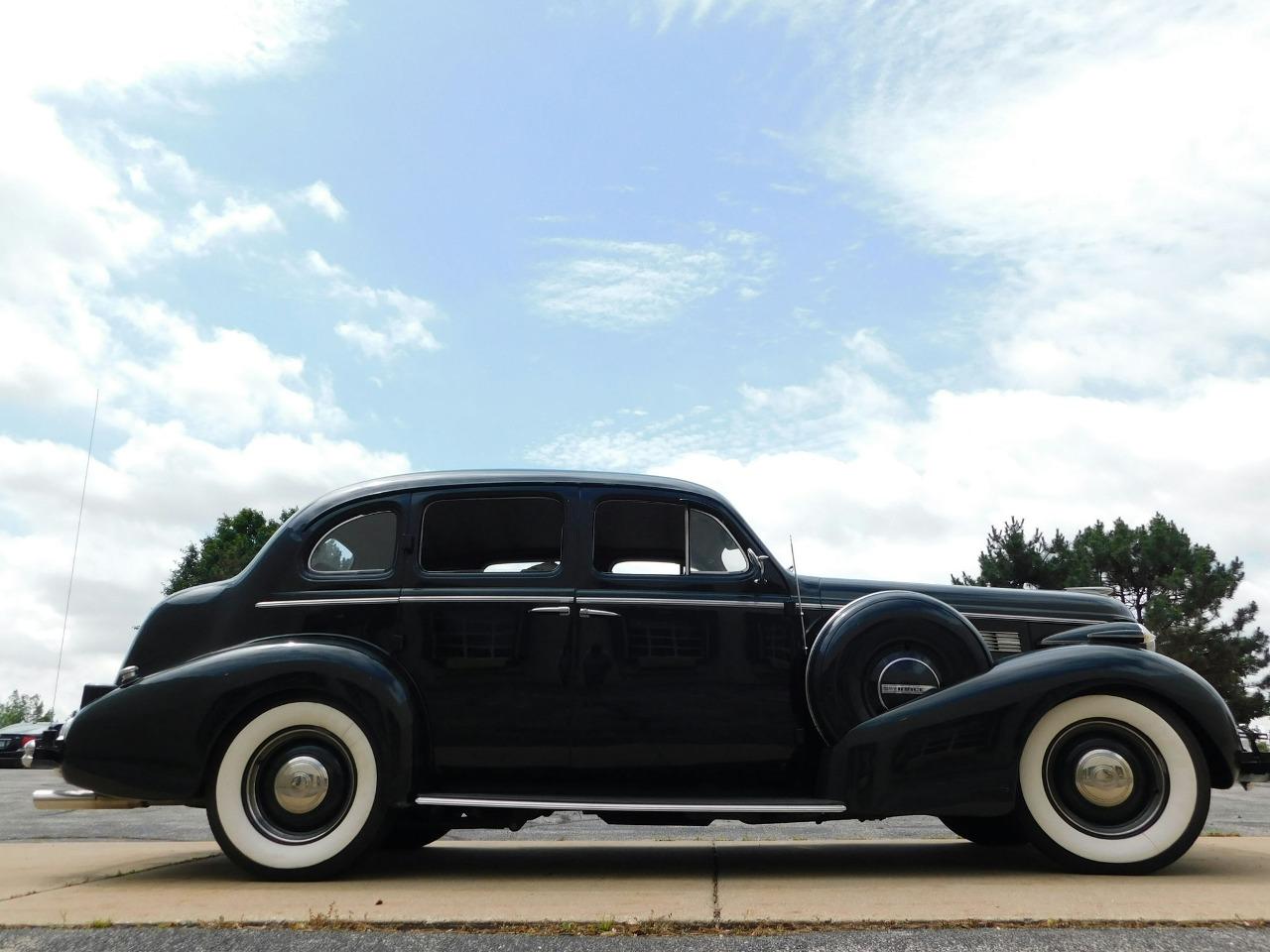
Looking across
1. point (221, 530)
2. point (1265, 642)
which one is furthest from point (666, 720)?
point (221, 530)

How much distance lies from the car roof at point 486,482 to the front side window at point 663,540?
0.12m

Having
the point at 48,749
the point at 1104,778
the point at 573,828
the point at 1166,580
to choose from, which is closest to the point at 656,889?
the point at 1104,778

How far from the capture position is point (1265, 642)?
49031mm

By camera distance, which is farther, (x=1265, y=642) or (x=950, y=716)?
(x=1265, y=642)

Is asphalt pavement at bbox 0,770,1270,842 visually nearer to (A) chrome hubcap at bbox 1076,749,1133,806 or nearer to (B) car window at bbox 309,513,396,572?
(A) chrome hubcap at bbox 1076,749,1133,806

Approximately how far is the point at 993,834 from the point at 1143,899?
2217mm

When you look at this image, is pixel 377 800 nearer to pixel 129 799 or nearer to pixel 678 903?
pixel 129 799

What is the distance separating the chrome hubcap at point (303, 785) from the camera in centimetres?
503

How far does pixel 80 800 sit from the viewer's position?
5.33 meters

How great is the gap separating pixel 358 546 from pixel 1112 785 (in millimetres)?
3849

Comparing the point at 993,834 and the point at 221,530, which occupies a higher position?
the point at 221,530

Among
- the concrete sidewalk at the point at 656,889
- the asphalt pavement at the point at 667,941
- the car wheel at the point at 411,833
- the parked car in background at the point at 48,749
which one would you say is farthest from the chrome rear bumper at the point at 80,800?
the asphalt pavement at the point at 667,941

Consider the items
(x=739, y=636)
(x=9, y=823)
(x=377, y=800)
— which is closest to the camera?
(x=377, y=800)

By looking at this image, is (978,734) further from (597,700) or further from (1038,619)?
(597,700)
